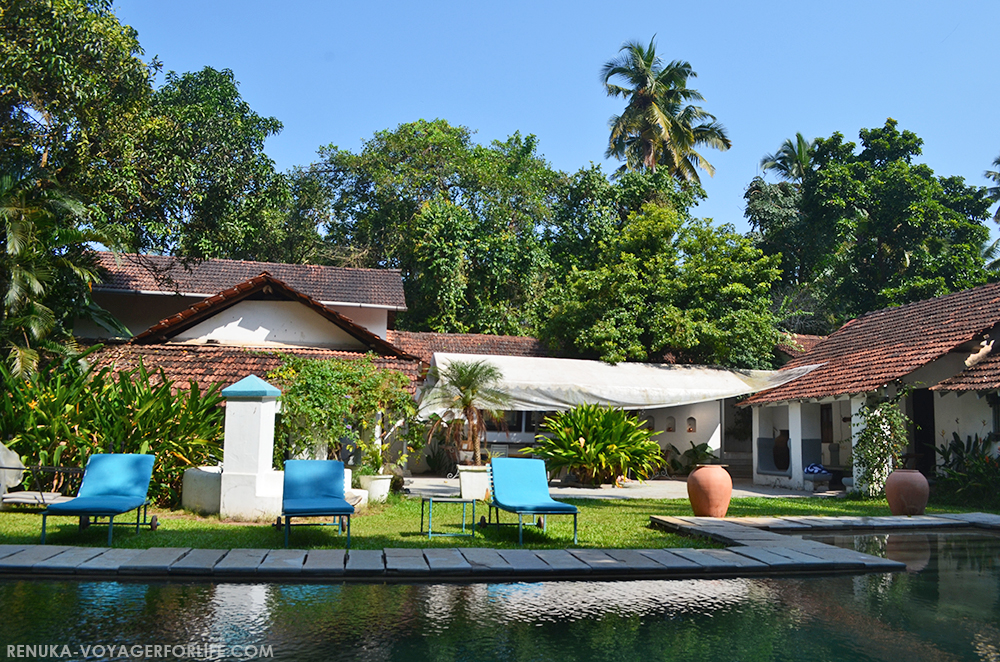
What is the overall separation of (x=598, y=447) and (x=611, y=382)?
2.56 m

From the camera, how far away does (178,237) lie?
751 inches

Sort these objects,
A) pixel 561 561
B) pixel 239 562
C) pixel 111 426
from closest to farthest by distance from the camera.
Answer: pixel 239 562, pixel 561 561, pixel 111 426

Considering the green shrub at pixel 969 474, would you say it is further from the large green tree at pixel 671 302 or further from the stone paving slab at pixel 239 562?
the stone paving slab at pixel 239 562

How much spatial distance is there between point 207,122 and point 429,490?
11798 millimetres

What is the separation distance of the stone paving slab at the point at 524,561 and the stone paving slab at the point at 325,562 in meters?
1.55

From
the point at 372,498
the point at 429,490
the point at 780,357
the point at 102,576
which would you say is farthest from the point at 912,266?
the point at 102,576

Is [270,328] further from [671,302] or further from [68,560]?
[671,302]

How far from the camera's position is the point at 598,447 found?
57.9 feet

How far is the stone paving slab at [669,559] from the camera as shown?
750 cm

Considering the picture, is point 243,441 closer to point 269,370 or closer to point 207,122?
point 269,370

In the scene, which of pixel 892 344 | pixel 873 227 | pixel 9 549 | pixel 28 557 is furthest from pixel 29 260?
pixel 873 227

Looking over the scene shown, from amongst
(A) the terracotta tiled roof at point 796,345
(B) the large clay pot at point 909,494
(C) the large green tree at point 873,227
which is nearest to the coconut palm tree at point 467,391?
(B) the large clay pot at point 909,494

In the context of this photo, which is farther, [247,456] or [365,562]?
[247,456]

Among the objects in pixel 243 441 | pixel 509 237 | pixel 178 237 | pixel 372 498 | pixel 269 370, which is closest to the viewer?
pixel 243 441
